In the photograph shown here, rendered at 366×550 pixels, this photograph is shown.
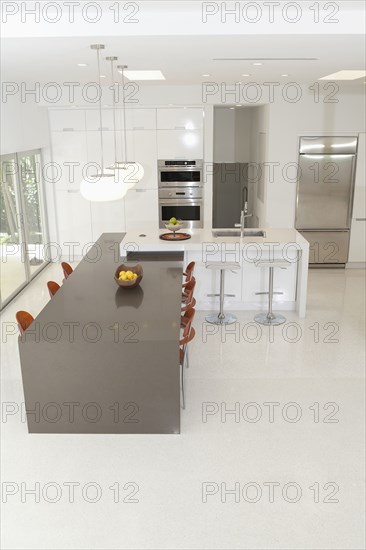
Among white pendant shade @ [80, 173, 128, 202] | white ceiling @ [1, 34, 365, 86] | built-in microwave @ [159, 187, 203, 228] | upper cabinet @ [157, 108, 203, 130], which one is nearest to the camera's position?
white ceiling @ [1, 34, 365, 86]

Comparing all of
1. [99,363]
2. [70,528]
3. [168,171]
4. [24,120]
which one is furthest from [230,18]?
[168,171]

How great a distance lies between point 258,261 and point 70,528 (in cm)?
389

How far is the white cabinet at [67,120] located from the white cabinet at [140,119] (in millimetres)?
763

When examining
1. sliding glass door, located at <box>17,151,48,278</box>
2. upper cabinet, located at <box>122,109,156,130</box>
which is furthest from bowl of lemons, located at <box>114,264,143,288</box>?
upper cabinet, located at <box>122,109,156,130</box>

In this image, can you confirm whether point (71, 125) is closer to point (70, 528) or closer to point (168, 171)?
point (168, 171)

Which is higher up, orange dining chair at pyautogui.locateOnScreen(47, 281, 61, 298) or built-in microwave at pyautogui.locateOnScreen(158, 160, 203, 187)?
built-in microwave at pyautogui.locateOnScreen(158, 160, 203, 187)

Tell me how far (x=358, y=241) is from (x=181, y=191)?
3.10 meters

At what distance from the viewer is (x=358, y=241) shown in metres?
8.44

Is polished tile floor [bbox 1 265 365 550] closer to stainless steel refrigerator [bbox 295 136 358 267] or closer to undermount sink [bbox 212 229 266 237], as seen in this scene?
undermount sink [bbox 212 229 266 237]

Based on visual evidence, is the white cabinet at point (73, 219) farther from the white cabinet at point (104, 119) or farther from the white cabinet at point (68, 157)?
the white cabinet at point (104, 119)

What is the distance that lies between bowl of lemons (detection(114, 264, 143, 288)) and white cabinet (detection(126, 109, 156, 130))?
384 centimetres

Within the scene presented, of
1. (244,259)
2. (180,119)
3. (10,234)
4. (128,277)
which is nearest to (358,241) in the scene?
(244,259)

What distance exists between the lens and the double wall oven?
8297 mm

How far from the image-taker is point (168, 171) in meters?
8.34
